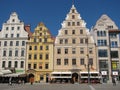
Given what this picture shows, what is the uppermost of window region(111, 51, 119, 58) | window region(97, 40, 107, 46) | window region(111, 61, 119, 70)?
window region(97, 40, 107, 46)

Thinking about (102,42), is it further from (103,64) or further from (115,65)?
(115,65)

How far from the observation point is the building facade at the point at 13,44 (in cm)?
5809

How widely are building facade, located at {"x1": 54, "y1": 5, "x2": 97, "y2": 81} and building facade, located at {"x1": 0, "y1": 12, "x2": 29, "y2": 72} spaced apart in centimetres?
897

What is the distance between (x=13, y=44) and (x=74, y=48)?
16361mm

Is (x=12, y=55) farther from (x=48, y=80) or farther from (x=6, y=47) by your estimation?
(x=48, y=80)

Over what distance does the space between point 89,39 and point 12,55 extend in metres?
20.8

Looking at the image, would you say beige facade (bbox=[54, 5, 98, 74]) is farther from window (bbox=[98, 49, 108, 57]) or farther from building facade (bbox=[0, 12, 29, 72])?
building facade (bbox=[0, 12, 29, 72])

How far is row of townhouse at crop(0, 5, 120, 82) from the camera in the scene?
56.8 m

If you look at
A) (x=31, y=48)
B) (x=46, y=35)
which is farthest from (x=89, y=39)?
(x=31, y=48)

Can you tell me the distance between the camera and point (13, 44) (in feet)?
194

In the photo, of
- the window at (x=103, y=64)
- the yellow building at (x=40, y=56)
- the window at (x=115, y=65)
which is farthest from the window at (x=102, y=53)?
the yellow building at (x=40, y=56)

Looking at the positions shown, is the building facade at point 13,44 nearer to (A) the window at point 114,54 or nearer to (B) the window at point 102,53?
(B) the window at point 102,53

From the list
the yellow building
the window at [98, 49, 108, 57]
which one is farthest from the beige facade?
the yellow building

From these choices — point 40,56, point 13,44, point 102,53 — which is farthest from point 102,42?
point 13,44
